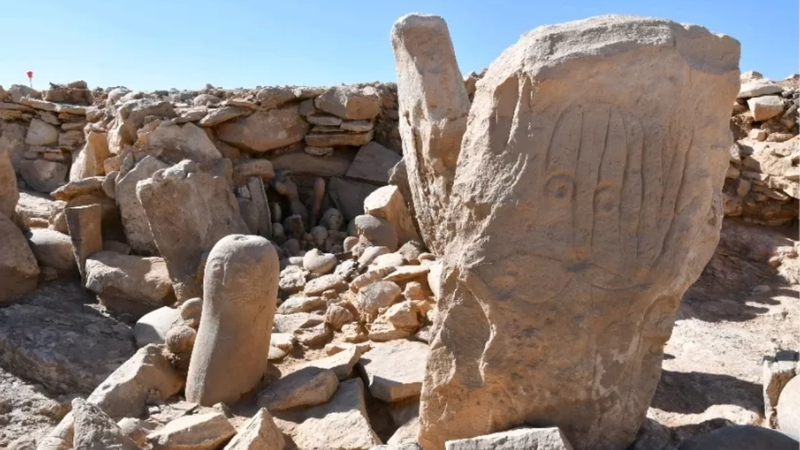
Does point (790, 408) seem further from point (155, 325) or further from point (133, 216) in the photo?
point (133, 216)

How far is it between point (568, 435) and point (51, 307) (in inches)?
172

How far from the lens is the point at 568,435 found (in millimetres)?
2619

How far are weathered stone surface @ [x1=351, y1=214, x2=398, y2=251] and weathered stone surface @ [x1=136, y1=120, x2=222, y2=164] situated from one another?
77.3 inches

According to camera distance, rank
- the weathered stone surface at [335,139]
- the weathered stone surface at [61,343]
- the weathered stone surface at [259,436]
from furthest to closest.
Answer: the weathered stone surface at [335,139] < the weathered stone surface at [61,343] < the weathered stone surface at [259,436]

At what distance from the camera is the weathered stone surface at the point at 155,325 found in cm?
479

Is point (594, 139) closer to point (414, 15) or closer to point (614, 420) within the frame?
point (614, 420)

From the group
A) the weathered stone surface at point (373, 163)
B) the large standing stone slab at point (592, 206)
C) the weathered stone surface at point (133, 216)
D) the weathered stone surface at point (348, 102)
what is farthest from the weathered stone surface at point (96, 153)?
the large standing stone slab at point (592, 206)

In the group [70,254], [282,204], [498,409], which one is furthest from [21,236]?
[498,409]

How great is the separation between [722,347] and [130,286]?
14.7ft

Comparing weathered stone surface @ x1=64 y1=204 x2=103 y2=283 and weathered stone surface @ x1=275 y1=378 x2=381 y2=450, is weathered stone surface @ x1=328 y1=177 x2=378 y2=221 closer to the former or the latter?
weathered stone surface @ x1=64 y1=204 x2=103 y2=283

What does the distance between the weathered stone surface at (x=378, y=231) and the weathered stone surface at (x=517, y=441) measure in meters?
3.33

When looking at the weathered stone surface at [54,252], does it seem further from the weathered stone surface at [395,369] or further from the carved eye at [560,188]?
the carved eye at [560,188]

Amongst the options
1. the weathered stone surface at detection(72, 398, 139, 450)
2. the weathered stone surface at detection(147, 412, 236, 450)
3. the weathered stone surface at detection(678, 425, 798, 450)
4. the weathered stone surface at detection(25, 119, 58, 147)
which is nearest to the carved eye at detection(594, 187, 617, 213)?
the weathered stone surface at detection(678, 425, 798, 450)

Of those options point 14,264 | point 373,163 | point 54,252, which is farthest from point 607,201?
point 373,163
